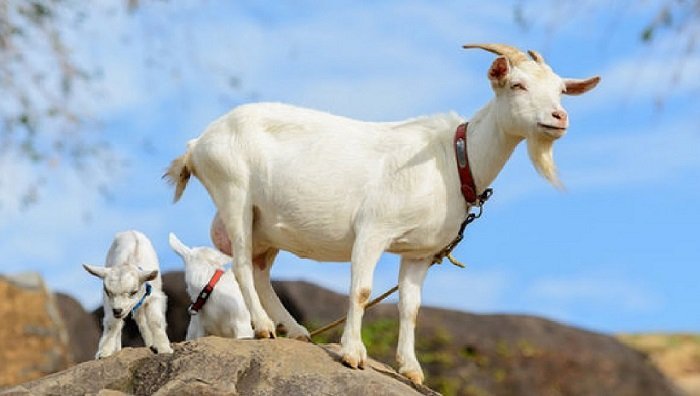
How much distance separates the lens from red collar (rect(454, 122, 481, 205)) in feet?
23.8

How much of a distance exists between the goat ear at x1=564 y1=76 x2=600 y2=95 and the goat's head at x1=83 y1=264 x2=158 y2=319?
2.62 meters

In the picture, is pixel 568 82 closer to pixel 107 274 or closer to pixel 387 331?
pixel 107 274

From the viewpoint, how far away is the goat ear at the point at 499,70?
A: 22.9 feet

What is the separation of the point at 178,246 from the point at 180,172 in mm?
964

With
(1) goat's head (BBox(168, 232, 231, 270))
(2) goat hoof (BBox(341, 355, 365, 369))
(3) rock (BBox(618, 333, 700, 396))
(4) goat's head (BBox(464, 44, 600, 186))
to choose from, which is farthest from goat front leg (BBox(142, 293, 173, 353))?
(3) rock (BBox(618, 333, 700, 396))

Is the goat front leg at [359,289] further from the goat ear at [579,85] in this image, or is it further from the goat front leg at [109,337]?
the goat front leg at [109,337]

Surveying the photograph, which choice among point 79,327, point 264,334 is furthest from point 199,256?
point 79,327

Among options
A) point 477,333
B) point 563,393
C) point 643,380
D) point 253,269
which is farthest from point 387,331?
point 253,269

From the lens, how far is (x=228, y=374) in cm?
685

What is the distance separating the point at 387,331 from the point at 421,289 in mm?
8281

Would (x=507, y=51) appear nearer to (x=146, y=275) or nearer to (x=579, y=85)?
(x=579, y=85)

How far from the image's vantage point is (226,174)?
748cm

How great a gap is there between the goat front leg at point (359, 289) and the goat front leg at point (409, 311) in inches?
15.0

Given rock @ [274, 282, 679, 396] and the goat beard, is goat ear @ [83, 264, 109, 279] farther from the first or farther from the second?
rock @ [274, 282, 679, 396]
